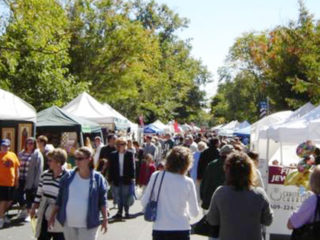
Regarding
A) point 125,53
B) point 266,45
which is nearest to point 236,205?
point 125,53

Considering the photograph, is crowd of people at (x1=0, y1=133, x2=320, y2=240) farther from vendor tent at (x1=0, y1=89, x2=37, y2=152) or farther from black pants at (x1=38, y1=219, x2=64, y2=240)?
vendor tent at (x1=0, y1=89, x2=37, y2=152)

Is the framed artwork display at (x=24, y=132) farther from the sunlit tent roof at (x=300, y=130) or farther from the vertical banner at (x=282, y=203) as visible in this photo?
the vertical banner at (x=282, y=203)

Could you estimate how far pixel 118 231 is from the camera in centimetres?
1081

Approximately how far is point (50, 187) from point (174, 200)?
1891 millimetres

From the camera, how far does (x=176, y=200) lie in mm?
5848

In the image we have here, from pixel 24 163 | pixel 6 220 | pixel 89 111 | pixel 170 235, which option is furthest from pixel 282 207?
pixel 89 111

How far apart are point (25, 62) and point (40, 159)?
1081cm

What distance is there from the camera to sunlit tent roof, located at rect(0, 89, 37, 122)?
13.5 metres

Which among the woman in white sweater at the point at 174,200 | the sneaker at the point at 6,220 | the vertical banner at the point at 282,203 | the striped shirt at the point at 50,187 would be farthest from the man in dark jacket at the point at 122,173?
the woman in white sweater at the point at 174,200

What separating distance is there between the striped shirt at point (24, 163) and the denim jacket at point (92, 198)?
221 inches

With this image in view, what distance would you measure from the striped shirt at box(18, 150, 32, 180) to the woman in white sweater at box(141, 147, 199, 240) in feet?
20.8

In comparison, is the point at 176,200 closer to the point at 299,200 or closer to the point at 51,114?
the point at 299,200

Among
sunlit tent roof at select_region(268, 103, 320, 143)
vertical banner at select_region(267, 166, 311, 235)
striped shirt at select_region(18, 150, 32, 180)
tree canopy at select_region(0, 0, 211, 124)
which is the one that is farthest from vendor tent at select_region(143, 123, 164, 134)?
vertical banner at select_region(267, 166, 311, 235)

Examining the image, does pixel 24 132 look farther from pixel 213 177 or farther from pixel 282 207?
pixel 213 177
